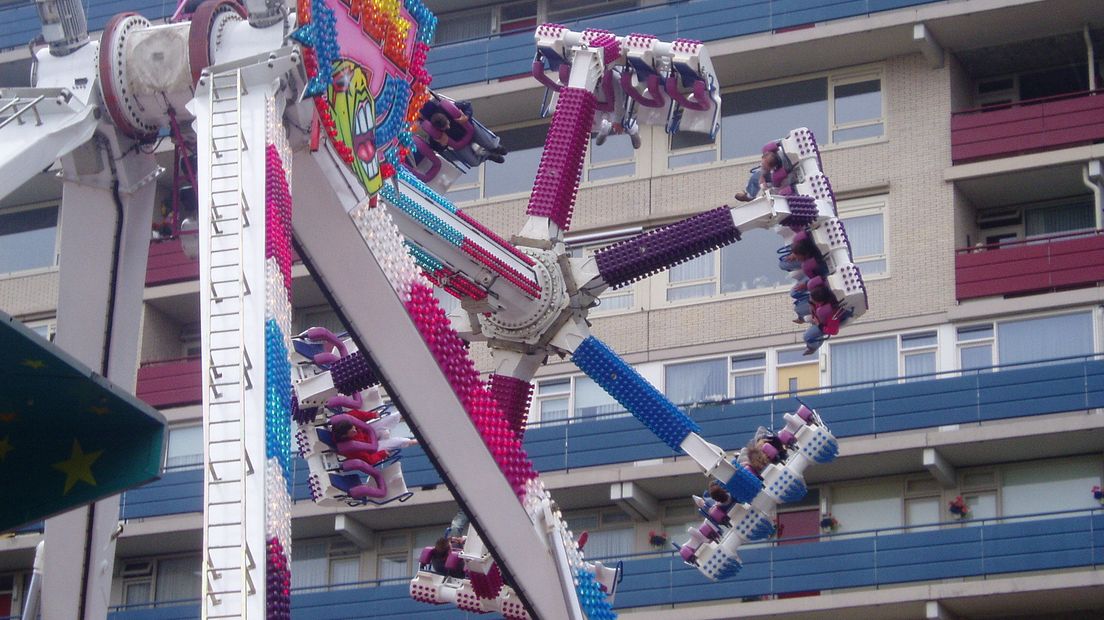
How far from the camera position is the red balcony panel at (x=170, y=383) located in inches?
2082

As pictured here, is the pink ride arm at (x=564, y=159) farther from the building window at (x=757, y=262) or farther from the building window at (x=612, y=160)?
the building window at (x=612, y=160)

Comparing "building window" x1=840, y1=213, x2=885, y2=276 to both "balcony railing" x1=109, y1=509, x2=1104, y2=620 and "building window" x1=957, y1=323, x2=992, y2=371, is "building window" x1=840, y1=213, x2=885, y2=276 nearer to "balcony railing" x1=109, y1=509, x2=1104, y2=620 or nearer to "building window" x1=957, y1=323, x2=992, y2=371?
"building window" x1=957, y1=323, x2=992, y2=371

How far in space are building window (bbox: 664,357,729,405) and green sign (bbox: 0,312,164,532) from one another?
82.8 ft

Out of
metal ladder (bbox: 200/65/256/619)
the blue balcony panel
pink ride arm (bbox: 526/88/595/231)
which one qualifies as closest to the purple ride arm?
pink ride arm (bbox: 526/88/595/231)

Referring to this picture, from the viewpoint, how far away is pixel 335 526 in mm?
50656

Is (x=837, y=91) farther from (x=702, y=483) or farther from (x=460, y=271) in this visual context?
(x=460, y=271)

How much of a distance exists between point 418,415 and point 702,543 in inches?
220

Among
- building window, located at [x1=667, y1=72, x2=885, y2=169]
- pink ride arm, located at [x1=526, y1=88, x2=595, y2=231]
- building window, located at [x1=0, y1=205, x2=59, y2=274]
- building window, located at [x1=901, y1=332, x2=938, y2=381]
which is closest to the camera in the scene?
pink ride arm, located at [x1=526, y1=88, x2=595, y2=231]

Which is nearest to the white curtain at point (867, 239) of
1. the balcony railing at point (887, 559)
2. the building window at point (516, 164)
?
the balcony railing at point (887, 559)

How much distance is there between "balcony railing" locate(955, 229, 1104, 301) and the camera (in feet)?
154

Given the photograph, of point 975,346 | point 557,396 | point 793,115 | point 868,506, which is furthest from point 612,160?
point 868,506

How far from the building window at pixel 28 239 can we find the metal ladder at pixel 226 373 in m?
29.8

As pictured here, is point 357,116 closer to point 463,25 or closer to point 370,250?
point 370,250

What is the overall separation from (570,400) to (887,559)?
7.67 m
